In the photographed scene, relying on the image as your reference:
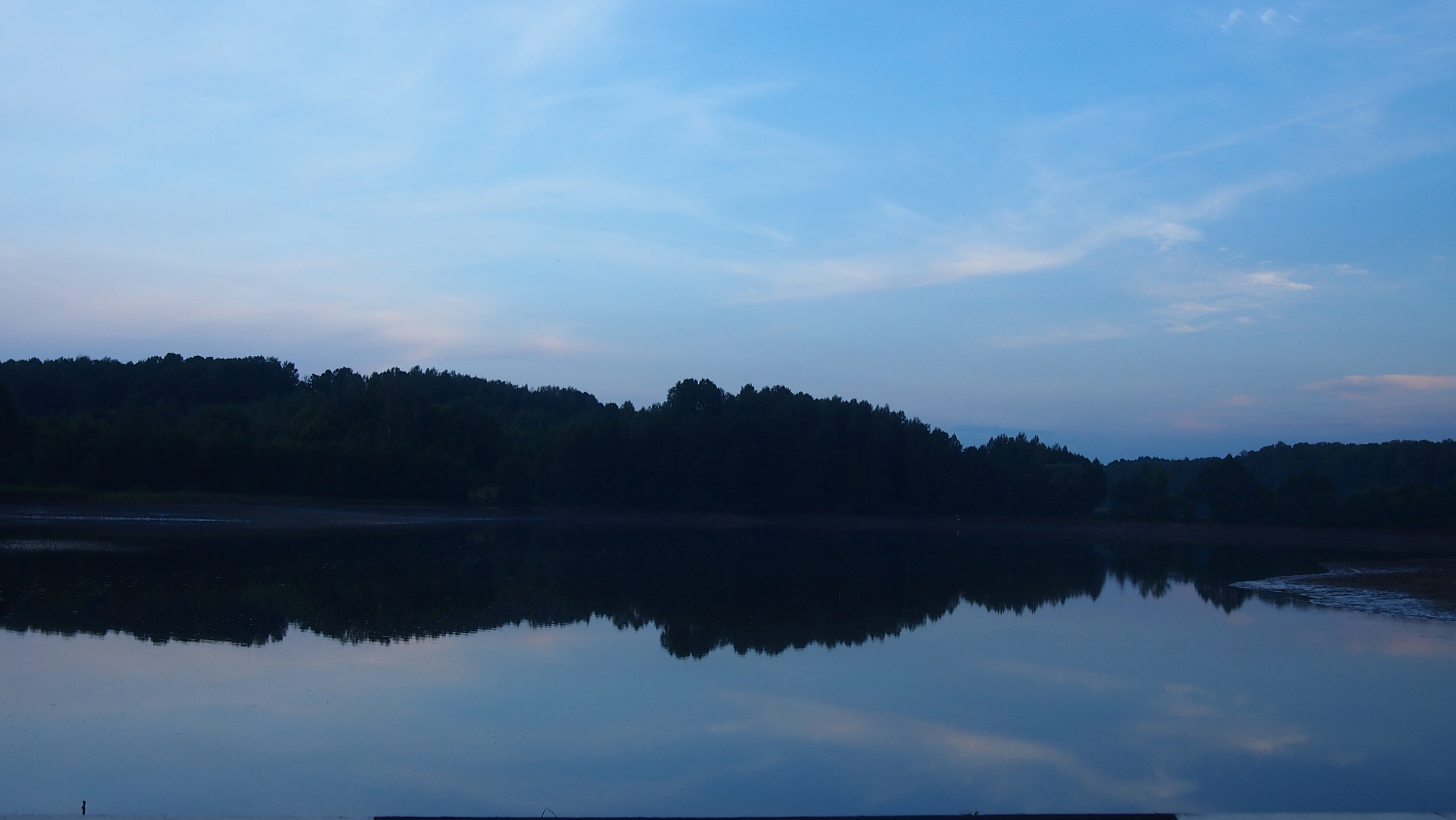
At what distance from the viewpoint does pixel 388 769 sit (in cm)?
841

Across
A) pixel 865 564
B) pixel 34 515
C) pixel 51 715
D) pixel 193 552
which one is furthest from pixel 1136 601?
pixel 34 515

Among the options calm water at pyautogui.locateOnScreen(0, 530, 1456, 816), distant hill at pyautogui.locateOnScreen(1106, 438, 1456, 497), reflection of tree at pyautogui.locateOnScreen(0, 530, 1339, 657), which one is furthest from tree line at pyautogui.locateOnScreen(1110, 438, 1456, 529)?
calm water at pyautogui.locateOnScreen(0, 530, 1456, 816)

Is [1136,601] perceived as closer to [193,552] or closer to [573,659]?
[573,659]

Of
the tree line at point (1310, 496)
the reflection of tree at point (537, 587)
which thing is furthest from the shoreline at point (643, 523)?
the reflection of tree at point (537, 587)

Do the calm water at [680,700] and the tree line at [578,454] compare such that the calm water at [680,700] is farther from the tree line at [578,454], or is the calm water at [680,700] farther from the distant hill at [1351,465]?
the distant hill at [1351,465]

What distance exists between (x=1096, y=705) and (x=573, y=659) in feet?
22.7

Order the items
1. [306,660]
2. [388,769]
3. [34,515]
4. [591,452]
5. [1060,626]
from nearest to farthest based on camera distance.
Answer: [388,769] → [306,660] → [1060,626] → [34,515] → [591,452]

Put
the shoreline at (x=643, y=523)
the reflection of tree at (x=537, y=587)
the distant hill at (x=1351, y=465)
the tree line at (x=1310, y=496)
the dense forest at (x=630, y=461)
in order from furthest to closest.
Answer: the distant hill at (x=1351, y=465) → the tree line at (x=1310, y=496) → the dense forest at (x=630, y=461) → the shoreline at (x=643, y=523) → the reflection of tree at (x=537, y=587)

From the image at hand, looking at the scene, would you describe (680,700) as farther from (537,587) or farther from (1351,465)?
(1351,465)

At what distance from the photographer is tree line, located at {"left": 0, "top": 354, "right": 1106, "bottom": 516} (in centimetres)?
5122

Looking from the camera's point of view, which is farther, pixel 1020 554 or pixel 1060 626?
pixel 1020 554

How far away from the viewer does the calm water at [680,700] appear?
815 cm

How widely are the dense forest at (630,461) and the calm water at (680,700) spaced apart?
28.3 m

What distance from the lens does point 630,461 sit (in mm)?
62375
